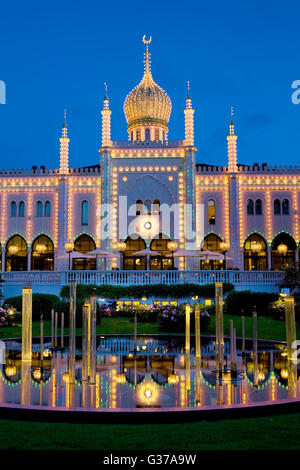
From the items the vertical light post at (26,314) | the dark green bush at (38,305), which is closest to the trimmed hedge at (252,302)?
the dark green bush at (38,305)

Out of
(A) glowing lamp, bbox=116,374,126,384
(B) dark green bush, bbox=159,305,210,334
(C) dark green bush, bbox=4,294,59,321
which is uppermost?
(C) dark green bush, bbox=4,294,59,321

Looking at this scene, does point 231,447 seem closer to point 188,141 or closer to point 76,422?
point 76,422

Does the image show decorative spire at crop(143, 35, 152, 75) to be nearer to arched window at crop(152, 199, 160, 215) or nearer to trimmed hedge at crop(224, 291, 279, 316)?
arched window at crop(152, 199, 160, 215)

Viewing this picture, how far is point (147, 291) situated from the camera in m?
30.0

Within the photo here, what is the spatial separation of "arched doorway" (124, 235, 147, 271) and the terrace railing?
11.0m

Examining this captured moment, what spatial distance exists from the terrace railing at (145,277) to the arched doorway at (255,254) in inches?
430

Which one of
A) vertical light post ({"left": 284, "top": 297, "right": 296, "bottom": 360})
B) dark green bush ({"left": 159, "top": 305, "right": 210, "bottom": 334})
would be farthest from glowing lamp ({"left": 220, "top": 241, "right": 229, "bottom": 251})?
vertical light post ({"left": 284, "top": 297, "right": 296, "bottom": 360})

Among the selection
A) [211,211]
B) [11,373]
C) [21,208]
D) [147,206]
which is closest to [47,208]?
[21,208]

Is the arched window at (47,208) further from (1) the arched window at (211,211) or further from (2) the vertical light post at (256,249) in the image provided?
(2) the vertical light post at (256,249)

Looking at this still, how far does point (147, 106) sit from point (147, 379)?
3945 cm

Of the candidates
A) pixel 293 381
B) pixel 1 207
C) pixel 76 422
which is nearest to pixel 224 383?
pixel 293 381

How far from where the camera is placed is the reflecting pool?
28.5 feet

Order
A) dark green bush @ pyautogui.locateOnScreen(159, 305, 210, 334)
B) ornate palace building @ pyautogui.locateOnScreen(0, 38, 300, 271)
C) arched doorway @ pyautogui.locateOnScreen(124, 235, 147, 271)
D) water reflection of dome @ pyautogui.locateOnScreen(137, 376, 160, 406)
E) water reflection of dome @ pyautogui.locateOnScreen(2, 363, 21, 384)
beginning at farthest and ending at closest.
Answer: arched doorway @ pyautogui.locateOnScreen(124, 235, 147, 271)
ornate palace building @ pyautogui.locateOnScreen(0, 38, 300, 271)
dark green bush @ pyautogui.locateOnScreen(159, 305, 210, 334)
water reflection of dome @ pyautogui.locateOnScreen(2, 363, 21, 384)
water reflection of dome @ pyautogui.locateOnScreen(137, 376, 160, 406)
